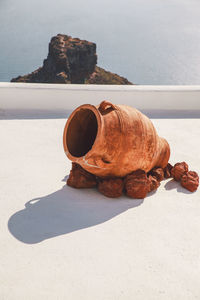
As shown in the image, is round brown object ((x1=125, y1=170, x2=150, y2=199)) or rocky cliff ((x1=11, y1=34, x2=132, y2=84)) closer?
round brown object ((x1=125, y1=170, x2=150, y2=199))

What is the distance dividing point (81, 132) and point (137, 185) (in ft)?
2.21

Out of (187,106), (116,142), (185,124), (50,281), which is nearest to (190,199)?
(116,142)

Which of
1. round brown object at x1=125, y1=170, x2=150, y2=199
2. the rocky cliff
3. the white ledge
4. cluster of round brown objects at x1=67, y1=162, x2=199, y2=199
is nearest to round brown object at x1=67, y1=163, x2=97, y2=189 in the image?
cluster of round brown objects at x1=67, y1=162, x2=199, y2=199

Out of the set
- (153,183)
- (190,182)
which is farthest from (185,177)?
(153,183)

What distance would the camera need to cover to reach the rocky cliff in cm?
3203

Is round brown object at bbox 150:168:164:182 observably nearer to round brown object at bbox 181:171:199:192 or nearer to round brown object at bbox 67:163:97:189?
round brown object at bbox 181:171:199:192

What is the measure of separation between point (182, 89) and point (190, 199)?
12.2 ft

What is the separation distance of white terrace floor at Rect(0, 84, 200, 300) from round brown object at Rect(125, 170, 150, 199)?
80 millimetres

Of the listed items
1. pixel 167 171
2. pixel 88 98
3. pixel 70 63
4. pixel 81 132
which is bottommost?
pixel 70 63

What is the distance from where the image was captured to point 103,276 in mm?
1772

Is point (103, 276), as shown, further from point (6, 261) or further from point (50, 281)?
point (6, 261)

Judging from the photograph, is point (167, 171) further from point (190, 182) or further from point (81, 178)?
point (81, 178)

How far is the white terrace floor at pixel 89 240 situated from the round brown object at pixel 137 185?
80 mm

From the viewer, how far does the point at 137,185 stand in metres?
2.63
